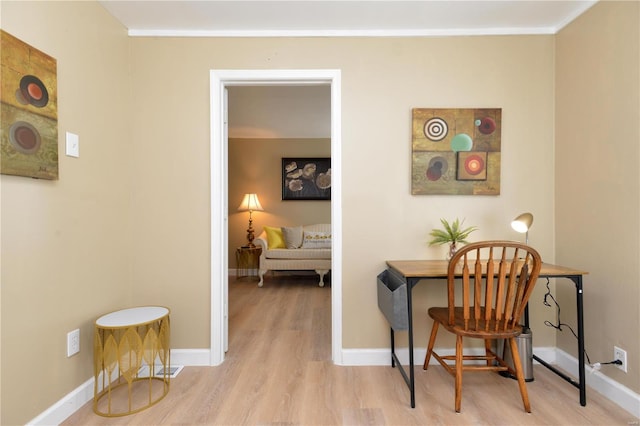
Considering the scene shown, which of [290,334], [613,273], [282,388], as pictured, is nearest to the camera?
[613,273]

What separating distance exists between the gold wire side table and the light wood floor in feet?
0.24

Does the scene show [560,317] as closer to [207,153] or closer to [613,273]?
[613,273]

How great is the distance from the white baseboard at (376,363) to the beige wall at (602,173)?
0.07 meters

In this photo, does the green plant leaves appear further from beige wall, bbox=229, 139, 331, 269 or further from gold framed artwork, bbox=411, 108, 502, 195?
beige wall, bbox=229, 139, 331, 269

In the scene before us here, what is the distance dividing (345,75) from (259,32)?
68 centimetres

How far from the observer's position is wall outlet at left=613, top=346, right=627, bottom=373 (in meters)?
1.84

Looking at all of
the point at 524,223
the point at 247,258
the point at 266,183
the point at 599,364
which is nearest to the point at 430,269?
the point at 524,223

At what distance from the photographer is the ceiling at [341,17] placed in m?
2.09

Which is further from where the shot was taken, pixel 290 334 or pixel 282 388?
pixel 290 334

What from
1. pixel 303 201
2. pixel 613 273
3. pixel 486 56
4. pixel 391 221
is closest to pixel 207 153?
pixel 391 221

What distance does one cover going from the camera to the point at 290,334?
299 cm

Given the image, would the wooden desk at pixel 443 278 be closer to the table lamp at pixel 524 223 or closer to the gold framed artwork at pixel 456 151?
the table lamp at pixel 524 223

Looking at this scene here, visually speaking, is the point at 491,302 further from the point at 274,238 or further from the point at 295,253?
the point at 274,238

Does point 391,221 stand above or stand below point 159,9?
below
